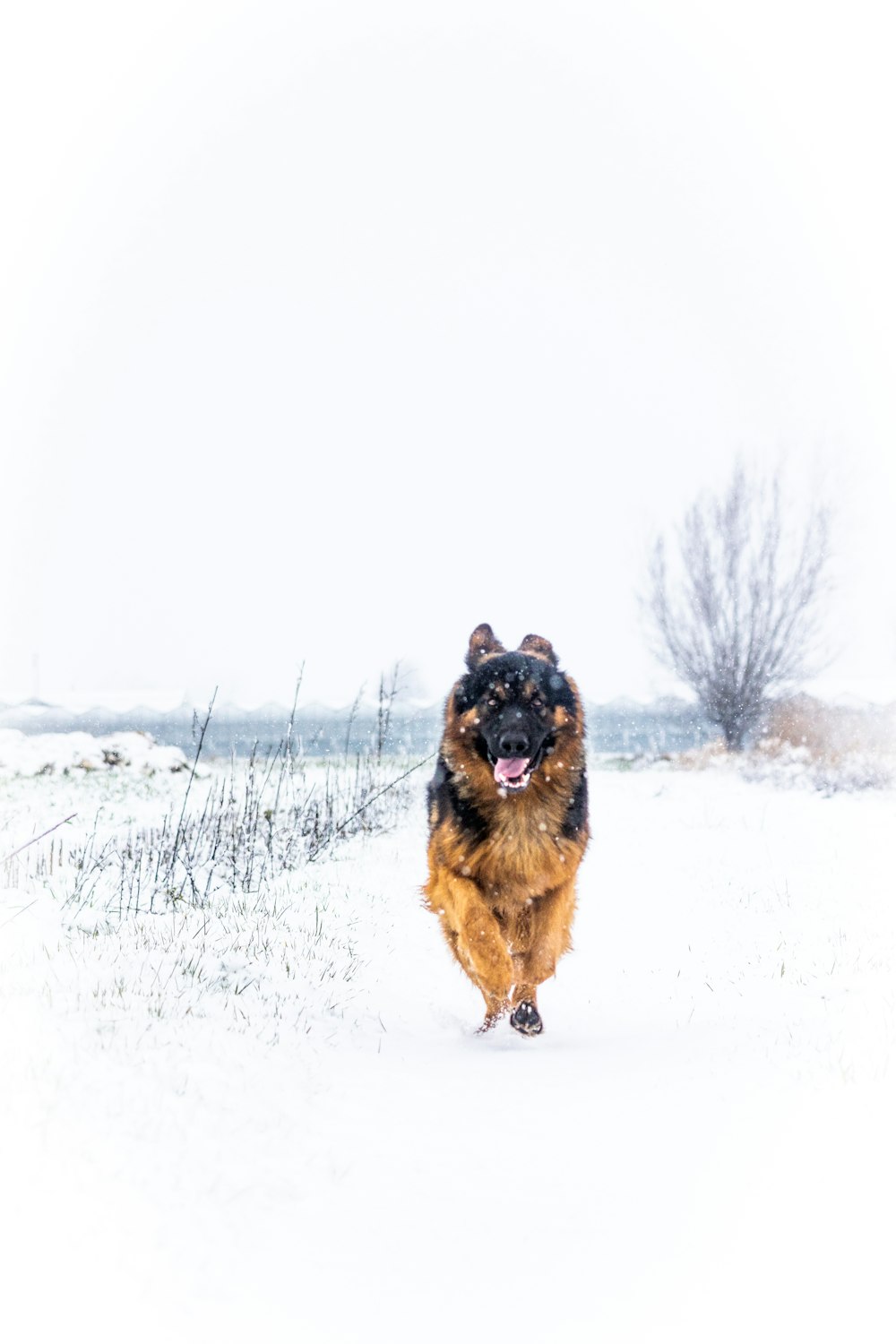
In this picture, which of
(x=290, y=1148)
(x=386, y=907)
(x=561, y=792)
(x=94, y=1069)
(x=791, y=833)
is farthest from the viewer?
(x=791, y=833)

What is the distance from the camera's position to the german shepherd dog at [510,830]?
4.74 metres

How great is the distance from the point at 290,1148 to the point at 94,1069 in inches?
29.2

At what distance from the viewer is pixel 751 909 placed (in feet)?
24.2

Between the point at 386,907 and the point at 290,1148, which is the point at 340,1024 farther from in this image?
the point at 386,907

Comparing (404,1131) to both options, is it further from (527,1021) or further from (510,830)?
(510,830)

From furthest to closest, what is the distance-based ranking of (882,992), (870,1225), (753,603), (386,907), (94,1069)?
(753,603)
(386,907)
(882,992)
(94,1069)
(870,1225)

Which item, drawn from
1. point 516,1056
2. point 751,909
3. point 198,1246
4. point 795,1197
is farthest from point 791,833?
point 198,1246

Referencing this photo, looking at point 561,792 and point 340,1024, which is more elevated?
point 561,792

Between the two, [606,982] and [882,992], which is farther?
[606,982]

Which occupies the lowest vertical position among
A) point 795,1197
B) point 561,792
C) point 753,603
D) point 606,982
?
point 606,982

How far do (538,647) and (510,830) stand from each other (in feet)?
4.28

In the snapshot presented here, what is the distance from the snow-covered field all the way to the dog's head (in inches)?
56.9

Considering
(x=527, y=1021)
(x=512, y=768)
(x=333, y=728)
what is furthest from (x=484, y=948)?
(x=333, y=728)

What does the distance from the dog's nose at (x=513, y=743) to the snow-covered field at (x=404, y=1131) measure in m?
1.48
